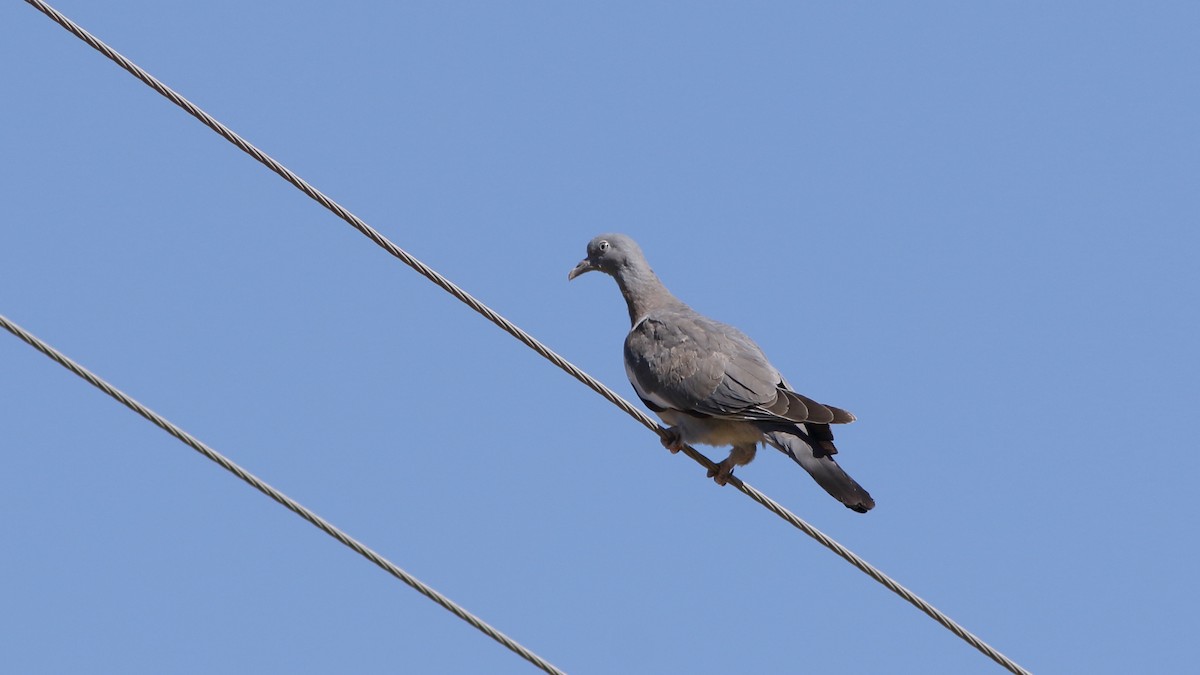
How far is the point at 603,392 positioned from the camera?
6594mm

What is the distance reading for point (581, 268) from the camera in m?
9.91

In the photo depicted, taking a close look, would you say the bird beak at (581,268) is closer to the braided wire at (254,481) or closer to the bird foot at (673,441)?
the bird foot at (673,441)

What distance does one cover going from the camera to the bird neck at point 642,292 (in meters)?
9.33

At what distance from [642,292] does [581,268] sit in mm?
618

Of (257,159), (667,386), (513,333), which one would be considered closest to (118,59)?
(257,159)

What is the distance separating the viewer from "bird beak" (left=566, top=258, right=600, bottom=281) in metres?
9.88

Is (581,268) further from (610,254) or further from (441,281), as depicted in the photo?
(441,281)

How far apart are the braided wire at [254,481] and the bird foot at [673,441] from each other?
2.77 metres

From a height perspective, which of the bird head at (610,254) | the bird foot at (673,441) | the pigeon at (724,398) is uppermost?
the bird head at (610,254)

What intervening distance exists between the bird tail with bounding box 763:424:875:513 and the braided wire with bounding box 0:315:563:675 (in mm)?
2498

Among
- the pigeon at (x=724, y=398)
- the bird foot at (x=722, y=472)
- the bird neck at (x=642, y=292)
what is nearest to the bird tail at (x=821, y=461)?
the pigeon at (x=724, y=398)

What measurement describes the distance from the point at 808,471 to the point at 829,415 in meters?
0.34

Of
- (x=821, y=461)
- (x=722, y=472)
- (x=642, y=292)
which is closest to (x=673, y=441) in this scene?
(x=722, y=472)

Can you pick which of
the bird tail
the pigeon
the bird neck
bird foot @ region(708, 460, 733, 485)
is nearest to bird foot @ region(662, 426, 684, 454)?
the pigeon
